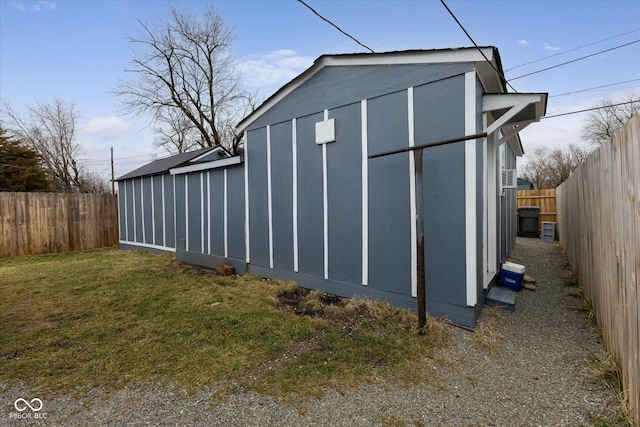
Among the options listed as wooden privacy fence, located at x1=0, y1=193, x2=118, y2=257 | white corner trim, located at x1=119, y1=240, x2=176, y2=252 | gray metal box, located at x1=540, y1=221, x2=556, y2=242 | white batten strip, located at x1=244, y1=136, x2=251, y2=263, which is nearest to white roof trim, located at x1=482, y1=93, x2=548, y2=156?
white batten strip, located at x1=244, y1=136, x2=251, y2=263

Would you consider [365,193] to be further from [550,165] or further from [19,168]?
[550,165]

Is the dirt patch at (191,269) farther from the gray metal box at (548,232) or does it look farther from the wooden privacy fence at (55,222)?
the gray metal box at (548,232)

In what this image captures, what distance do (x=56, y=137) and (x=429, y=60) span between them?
964 inches

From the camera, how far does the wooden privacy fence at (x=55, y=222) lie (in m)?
8.55

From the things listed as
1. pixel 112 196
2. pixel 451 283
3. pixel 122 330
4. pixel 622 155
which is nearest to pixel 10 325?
pixel 122 330

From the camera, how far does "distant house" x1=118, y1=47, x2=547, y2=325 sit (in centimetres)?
330

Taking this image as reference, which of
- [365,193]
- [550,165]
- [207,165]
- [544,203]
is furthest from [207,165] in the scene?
[550,165]

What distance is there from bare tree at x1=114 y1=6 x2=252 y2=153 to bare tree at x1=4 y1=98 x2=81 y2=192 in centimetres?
786

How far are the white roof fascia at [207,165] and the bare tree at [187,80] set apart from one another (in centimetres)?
827

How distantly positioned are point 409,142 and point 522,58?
7361 millimetres

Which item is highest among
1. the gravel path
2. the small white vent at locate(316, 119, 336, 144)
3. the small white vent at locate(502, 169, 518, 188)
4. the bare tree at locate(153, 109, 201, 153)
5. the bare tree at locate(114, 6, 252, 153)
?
the bare tree at locate(114, 6, 252, 153)

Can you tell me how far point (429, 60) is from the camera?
11.2ft

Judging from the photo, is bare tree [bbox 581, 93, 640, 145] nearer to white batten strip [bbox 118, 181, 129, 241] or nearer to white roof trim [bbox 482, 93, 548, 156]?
white roof trim [bbox 482, 93, 548, 156]

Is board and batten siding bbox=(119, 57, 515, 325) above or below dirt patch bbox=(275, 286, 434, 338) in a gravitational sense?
above
